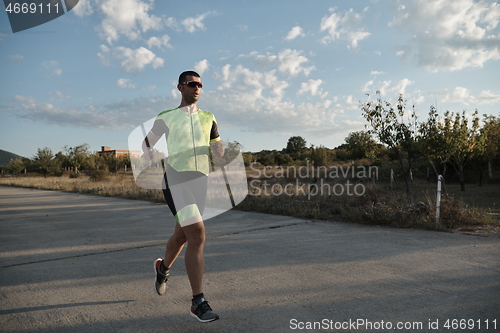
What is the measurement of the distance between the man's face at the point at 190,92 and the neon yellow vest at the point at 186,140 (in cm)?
12

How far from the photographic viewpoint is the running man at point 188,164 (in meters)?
2.67

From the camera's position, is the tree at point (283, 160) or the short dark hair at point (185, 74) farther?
the tree at point (283, 160)

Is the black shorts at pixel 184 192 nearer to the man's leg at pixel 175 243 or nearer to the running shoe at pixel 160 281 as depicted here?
the man's leg at pixel 175 243

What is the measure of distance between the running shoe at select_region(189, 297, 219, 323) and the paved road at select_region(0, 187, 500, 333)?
8cm

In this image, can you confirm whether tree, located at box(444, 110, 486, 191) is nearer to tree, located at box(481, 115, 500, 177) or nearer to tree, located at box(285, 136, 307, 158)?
tree, located at box(481, 115, 500, 177)

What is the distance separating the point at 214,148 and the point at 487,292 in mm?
2814

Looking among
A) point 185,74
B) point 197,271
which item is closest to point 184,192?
point 197,271

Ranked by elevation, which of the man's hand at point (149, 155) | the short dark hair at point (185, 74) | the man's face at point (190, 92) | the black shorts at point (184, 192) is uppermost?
the short dark hair at point (185, 74)

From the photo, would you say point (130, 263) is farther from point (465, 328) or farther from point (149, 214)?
point (149, 214)

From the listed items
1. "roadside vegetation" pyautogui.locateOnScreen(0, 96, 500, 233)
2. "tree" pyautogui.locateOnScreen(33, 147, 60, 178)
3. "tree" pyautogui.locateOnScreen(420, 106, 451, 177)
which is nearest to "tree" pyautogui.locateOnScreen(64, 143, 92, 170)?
"tree" pyautogui.locateOnScreen(33, 147, 60, 178)

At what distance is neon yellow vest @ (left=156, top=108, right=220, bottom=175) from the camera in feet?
9.05

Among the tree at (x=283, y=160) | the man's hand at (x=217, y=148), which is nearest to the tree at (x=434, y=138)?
the man's hand at (x=217, y=148)

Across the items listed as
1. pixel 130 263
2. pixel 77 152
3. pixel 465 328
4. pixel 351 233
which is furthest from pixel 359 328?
pixel 77 152

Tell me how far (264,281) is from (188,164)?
4.98 feet
